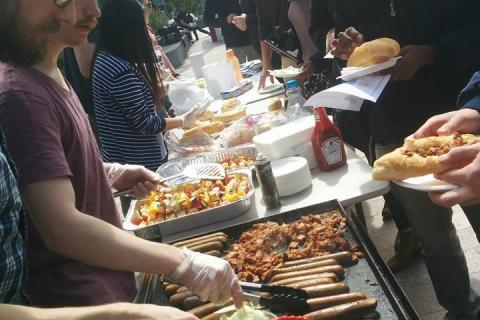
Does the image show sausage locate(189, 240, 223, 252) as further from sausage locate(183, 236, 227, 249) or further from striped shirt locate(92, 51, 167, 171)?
striped shirt locate(92, 51, 167, 171)

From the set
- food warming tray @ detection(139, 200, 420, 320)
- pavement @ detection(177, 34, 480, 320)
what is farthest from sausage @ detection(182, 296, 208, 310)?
pavement @ detection(177, 34, 480, 320)

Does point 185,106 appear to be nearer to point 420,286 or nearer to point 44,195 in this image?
point 420,286

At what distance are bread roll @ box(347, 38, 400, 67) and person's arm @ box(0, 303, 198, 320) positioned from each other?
175 centimetres

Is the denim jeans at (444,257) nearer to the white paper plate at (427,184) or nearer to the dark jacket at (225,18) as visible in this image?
the white paper plate at (427,184)

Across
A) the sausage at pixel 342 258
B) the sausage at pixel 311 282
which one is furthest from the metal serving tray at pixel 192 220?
the sausage at pixel 311 282

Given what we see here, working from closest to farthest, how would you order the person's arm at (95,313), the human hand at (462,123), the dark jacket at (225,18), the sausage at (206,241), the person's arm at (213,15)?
1. the person's arm at (95,313)
2. the human hand at (462,123)
3. the sausage at (206,241)
4. the dark jacket at (225,18)
5. the person's arm at (213,15)

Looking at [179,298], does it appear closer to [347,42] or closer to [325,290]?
[325,290]

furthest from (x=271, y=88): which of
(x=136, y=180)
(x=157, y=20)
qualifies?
(x=157, y=20)

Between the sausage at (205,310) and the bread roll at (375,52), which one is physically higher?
A: the bread roll at (375,52)

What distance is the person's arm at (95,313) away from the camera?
110cm

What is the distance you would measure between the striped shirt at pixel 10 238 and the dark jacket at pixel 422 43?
6.97 feet

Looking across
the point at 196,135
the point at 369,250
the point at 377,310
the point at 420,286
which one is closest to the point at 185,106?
the point at 196,135

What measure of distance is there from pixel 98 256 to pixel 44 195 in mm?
281

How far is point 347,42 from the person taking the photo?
274 cm
